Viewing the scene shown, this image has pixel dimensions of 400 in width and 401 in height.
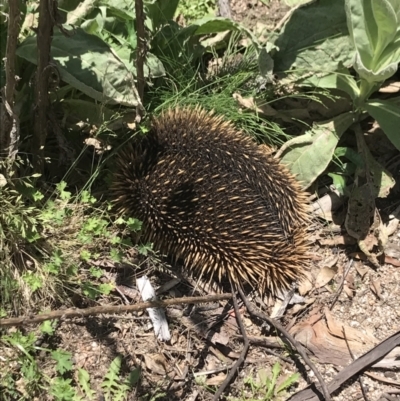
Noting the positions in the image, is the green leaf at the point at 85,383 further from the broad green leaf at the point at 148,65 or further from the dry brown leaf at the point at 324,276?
the broad green leaf at the point at 148,65

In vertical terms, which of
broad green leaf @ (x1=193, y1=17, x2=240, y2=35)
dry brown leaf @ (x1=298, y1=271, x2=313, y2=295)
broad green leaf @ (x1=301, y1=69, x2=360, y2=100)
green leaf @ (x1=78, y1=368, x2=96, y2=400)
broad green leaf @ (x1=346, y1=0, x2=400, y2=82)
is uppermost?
broad green leaf @ (x1=346, y1=0, x2=400, y2=82)

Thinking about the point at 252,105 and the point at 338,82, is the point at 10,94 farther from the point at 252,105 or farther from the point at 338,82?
the point at 338,82

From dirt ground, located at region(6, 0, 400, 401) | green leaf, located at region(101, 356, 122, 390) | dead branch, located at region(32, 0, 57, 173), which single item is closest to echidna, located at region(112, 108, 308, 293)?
dirt ground, located at region(6, 0, 400, 401)

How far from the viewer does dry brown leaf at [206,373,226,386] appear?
2893mm

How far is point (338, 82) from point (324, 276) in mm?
1117

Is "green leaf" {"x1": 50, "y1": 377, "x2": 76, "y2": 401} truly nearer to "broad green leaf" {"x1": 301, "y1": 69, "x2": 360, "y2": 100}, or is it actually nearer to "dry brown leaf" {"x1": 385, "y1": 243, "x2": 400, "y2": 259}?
"dry brown leaf" {"x1": 385, "y1": 243, "x2": 400, "y2": 259}

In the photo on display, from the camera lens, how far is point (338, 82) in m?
3.40

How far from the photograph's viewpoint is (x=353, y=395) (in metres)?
2.94

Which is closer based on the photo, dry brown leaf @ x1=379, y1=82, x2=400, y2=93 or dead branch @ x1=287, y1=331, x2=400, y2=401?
dead branch @ x1=287, y1=331, x2=400, y2=401

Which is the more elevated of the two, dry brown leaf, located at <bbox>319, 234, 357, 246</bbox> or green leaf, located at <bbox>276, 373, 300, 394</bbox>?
dry brown leaf, located at <bbox>319, 234, 357, 246</bbox>

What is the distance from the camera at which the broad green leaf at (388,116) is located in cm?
330

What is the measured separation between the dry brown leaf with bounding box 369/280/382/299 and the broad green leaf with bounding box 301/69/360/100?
3.53 feet

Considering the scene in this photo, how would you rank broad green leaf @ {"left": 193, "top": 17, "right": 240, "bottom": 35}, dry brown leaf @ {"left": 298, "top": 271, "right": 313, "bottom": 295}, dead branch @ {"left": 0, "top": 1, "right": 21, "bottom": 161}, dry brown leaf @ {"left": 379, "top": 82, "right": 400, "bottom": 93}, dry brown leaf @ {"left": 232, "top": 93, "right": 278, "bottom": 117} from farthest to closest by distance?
dry brown leaf @ {"left": 379, "top": 82, "right": 400, "bottom": 93} < dry brown leaf @ {"left": 232, "top": 93, "right": 278, "bottom": 117} < broad green leaf @ {"left": 193, "top": 17, "right": 240, "bottom": 35} < dry brown leaf @ {"left": 298, "top": 271, "right": 313, "bottom": 295} < dead branch @ {"left": 0, "top": 1, "right": 21, "bottom": 161}

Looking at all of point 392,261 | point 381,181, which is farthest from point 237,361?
point 381,181
